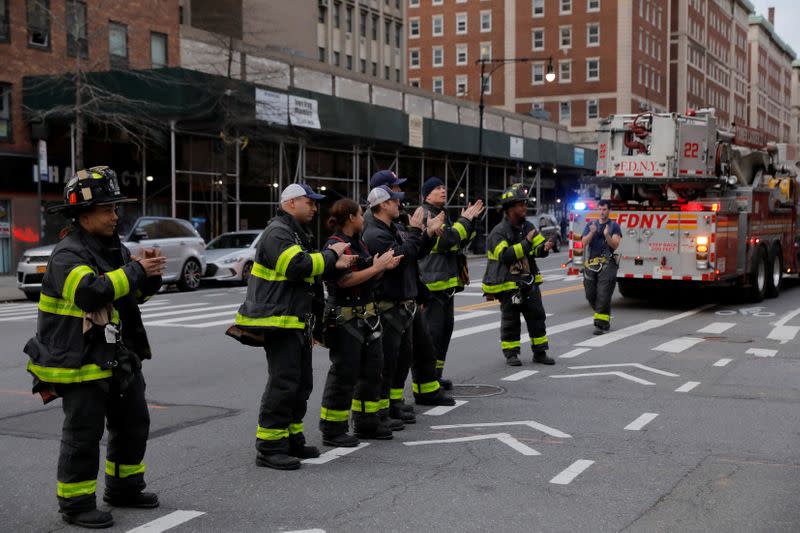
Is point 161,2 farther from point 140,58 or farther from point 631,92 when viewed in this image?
point 631,92

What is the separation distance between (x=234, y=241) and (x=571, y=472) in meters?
20.1

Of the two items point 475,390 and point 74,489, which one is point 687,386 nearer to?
point 475,390

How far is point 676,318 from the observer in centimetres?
1598

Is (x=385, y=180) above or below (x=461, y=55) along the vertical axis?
below

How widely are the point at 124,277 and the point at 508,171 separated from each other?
1849 inches

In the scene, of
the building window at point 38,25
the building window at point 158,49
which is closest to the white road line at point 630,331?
the building window at point 38,25

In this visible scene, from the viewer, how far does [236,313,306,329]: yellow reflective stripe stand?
6.27 meters

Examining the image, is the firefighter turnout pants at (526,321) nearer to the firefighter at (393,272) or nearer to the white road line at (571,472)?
the firefighter at (393,272)

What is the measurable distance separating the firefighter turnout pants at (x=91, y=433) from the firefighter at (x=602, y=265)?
30.7ft

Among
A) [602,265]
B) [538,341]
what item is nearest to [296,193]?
[538,341]

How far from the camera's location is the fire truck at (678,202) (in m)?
16.6

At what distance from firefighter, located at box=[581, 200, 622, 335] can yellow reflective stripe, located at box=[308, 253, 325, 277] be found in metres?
8.14

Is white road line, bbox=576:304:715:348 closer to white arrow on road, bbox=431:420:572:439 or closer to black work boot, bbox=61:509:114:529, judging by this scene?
white arrow on road, bbox=431:420:572:439

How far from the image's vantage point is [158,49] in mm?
32375
